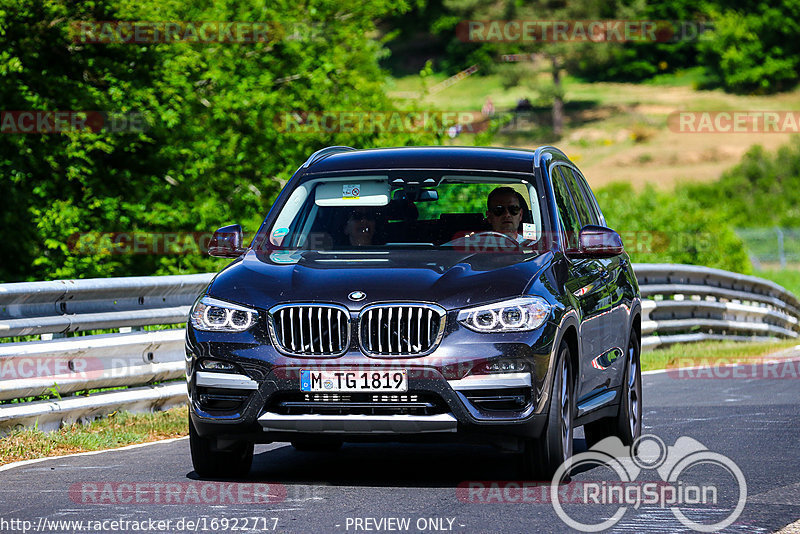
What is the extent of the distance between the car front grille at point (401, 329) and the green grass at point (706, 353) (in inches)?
391

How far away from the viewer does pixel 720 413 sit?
11.7 m

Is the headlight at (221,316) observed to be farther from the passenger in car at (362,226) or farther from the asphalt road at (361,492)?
the passenger in car at (362,226)

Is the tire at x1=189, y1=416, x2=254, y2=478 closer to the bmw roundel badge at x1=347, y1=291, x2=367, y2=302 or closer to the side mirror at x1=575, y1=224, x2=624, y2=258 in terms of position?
the bmw roundel badge at x1=347, y1=291, x2=367, y2=302

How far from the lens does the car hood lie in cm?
745

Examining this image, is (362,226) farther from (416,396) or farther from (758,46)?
(758,46)

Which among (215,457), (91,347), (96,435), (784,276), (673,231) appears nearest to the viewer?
(215,457)

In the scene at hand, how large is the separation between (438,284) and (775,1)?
109076 millimetres

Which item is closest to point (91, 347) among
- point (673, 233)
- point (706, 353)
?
point (706, 353)

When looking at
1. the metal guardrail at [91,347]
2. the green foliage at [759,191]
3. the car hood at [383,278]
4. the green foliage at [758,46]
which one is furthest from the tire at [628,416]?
the green foliage at [758,46]

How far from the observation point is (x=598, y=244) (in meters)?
8.48

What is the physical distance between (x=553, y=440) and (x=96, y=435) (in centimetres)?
359

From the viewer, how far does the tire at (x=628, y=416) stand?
9.64m

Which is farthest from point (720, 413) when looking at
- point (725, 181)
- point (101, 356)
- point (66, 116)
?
point (725, 181)

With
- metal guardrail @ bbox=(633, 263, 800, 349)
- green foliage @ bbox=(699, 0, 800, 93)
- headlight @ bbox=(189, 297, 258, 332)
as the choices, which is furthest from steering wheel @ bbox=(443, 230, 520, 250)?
green foliage @ bbox=(699, 0, 800, 93)
